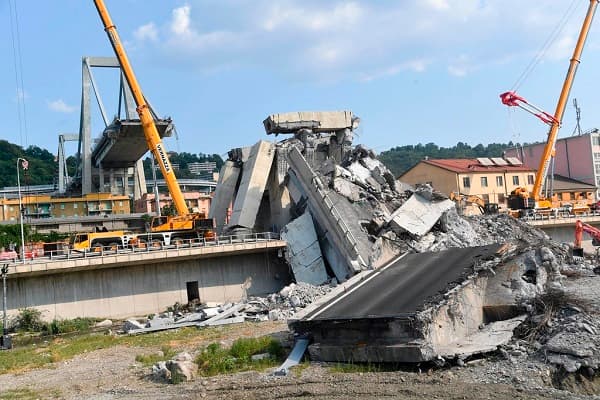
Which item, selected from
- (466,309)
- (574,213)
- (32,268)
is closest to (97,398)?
(466,309)

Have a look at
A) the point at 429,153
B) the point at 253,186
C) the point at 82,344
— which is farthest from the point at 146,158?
the point at 82,344

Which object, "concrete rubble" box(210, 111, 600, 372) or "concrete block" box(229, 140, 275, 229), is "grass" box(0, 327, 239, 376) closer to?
"concrete rubble" box(210, 111, 600, 372)

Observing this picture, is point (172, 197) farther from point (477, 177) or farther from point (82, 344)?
point (477, 177)

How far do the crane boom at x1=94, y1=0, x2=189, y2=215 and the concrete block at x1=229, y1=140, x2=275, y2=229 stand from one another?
11.9 ft

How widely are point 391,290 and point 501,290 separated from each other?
3.52 metres

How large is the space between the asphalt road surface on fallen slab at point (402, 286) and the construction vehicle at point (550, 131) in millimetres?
→ 32178

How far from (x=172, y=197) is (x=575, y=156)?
58.2m

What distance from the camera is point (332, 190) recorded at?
37.2 meters

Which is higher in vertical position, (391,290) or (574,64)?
(574,64)

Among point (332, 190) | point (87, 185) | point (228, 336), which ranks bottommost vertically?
point (228, 336)

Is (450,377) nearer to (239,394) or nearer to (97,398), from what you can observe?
(239,394)

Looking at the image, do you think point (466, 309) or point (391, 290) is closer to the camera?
point (466, 309)

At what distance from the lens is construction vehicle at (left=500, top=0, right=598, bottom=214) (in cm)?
5466

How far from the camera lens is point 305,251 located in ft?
123
